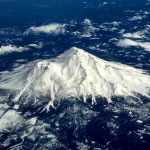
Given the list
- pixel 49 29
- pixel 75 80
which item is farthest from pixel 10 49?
pixel 75 80

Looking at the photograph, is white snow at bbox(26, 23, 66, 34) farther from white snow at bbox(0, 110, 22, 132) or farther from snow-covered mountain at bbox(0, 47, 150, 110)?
white snow at bbox(0, 110, 22, 132)

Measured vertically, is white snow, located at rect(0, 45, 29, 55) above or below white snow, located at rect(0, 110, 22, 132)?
above

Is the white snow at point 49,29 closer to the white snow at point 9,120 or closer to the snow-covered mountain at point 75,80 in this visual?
the snow-covered mountain at point 75,80

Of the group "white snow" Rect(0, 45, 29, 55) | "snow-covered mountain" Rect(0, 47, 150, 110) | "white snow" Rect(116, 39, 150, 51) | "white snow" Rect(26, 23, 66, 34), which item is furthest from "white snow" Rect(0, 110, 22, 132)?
"white snow" Rect(26, 23, 66, 34)

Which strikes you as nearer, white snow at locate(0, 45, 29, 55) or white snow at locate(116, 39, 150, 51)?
white snow at locate(0, 45, 29, 55)

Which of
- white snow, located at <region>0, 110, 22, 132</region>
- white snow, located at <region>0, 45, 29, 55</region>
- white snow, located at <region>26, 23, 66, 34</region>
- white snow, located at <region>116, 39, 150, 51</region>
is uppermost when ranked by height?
white snow, located at <region>26, 23, 66, 34</region>

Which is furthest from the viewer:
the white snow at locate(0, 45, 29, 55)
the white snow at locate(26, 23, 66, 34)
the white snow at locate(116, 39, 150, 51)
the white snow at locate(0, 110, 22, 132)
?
the white snow at locate(26, 23, 66, 34)

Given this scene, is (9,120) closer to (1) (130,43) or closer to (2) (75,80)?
(2) (75,80)
